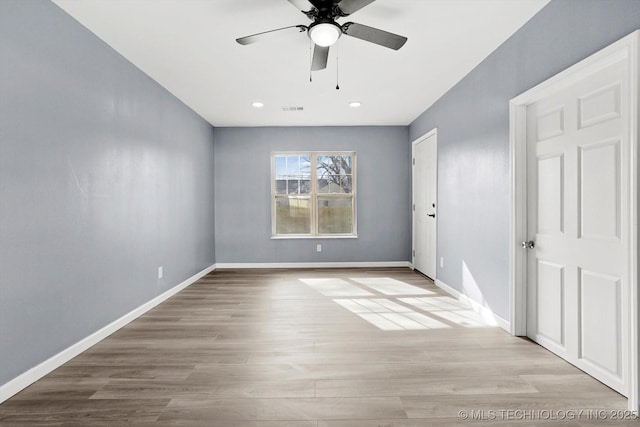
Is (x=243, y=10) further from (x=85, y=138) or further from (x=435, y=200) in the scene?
(x=435, y=200)

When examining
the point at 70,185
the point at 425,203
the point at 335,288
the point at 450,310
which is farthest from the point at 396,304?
the point at 70,185

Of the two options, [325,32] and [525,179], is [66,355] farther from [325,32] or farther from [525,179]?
[525,179]

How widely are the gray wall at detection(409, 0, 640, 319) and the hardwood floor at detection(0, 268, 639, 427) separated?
656 mm

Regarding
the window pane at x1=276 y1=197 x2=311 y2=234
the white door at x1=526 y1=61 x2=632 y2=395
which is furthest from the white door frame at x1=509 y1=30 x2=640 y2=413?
the window pane at x1=276 y1=197 x2=311 y2=234

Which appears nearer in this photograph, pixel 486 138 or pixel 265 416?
pixel 265 416

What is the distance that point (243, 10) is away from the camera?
2.50 m

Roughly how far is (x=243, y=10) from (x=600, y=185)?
9.03 ft

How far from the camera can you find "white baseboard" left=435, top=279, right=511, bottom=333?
3021 mm

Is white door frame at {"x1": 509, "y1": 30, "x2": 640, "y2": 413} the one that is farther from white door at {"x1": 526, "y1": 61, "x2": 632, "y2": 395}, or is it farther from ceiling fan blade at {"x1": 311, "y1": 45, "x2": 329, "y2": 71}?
ceiling fan blade at {"x1": 311, "y1": 45, "x2": 329, "y2": 71}

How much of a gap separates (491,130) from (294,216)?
3.80m

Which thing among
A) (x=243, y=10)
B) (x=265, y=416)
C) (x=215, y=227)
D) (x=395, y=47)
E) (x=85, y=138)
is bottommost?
(x=265, y=416)

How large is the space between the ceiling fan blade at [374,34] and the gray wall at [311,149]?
3.67m

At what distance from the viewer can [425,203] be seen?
5246 millimetres

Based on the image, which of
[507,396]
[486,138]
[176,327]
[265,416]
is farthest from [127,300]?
[486,138]
